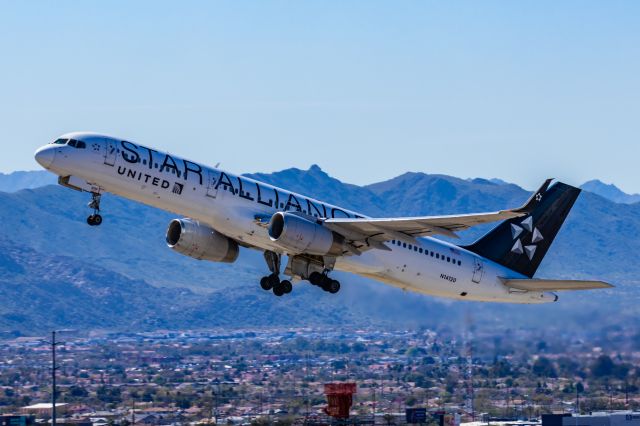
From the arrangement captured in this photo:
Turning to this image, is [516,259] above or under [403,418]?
above


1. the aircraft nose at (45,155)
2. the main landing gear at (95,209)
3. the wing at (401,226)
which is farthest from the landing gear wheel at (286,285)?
the aircraft nose at (45,155)

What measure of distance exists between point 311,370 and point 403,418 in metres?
33.8

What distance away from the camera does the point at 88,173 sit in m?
51.7

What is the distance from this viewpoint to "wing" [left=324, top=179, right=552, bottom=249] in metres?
52.3

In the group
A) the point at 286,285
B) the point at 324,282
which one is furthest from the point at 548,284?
the point at 286,285

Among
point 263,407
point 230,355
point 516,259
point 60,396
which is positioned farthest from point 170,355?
point 516,259

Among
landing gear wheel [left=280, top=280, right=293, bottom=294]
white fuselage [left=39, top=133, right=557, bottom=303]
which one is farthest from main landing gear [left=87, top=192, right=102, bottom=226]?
landing gear wheel [left=280, top=280, right=293, bottom=294]

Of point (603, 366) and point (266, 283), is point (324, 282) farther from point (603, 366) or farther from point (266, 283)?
point (603, 366)

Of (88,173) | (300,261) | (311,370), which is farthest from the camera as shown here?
(311,370)

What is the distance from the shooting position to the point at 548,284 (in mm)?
59312

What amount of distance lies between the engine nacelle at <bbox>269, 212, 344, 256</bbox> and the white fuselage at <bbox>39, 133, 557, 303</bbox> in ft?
2.72

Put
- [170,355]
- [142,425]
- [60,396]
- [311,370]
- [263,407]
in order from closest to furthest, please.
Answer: [142,425] < [263,407] < [60,396] < [311,370] < [170,355]

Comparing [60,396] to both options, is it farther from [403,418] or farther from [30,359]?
[30,359]

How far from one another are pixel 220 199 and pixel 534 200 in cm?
1264
